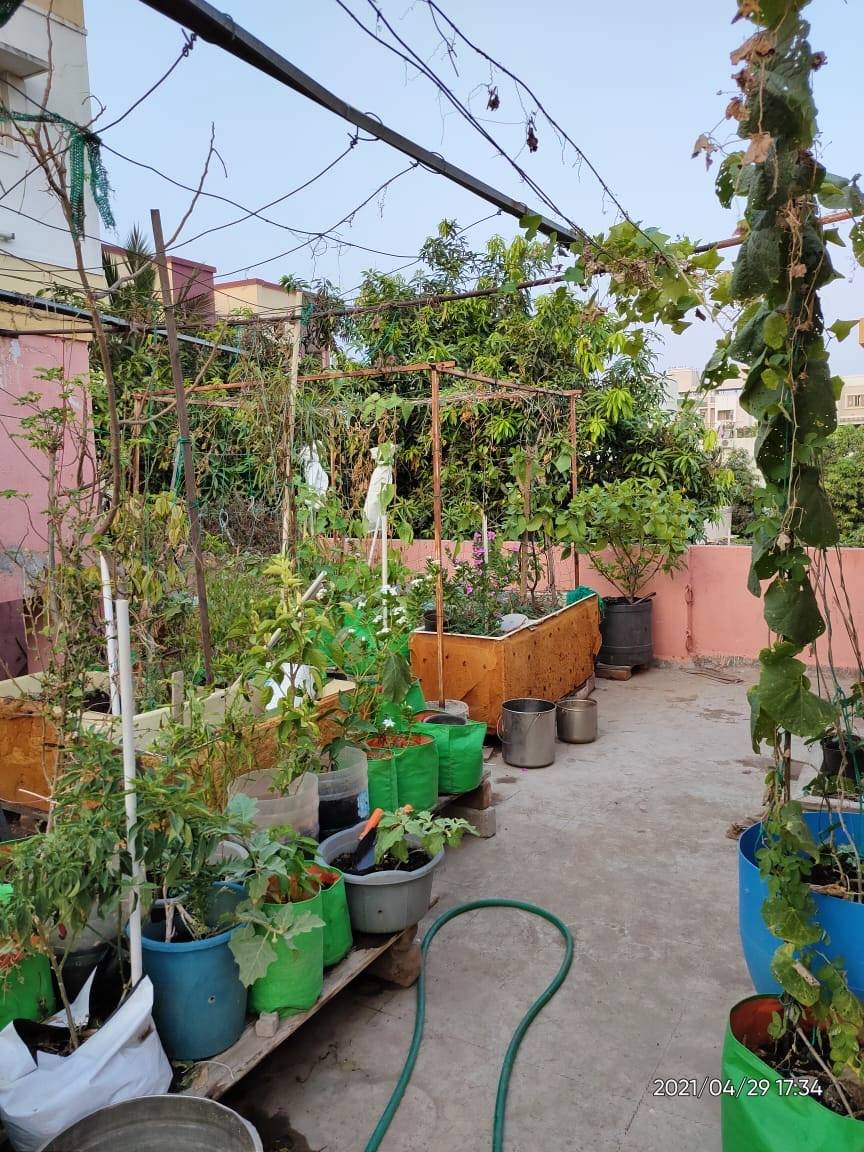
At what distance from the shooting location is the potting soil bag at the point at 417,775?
349cm

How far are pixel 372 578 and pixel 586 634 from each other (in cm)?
283

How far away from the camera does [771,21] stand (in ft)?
5.02

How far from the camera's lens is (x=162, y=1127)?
1731 millimetres

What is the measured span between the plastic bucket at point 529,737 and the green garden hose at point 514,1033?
159cm

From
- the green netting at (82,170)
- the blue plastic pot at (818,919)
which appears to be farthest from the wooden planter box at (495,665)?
the green netting at (82,170)

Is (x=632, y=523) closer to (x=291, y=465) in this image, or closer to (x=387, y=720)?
(x=291, y=465)

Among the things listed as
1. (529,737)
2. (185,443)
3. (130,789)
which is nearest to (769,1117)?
(130,789)

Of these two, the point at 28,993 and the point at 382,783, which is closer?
the point at 28,993

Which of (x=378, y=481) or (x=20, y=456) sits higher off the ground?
(x=20, y=456)

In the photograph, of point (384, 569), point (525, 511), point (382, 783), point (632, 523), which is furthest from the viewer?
point (632, 523)

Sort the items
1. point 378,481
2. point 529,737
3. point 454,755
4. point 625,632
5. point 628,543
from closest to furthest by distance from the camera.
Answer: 1. point 454,755
2. point 378,481
3. point 529,737
4. point 628,543
5. point 625,632

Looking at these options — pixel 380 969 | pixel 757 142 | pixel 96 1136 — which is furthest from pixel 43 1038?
pixel 757 142

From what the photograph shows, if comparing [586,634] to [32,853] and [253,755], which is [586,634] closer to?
[253,755]

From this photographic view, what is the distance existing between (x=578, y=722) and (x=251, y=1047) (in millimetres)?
3508
